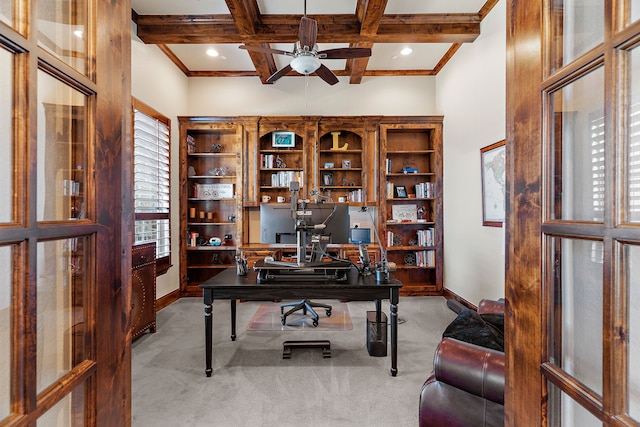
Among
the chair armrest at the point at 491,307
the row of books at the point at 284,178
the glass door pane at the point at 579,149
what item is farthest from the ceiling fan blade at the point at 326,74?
the glass door pane at the point at 579,149

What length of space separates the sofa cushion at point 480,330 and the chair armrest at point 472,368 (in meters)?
Result: 0.08

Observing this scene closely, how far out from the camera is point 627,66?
512mm

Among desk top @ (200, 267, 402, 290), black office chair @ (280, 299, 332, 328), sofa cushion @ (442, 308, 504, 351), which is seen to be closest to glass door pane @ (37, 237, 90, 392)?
sofa cushion @ (442, 308, 504, 351)

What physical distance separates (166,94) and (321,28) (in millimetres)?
2303

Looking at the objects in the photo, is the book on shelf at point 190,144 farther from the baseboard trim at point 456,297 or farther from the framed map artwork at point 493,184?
the baseboard trim at point 456,297

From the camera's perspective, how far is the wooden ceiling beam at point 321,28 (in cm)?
350

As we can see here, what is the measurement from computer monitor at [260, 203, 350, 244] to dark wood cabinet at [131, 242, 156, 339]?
1.31 meters

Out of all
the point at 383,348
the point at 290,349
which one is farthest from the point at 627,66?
the point at 290,349

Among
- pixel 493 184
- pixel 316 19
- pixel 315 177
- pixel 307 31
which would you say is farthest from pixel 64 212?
pixel 315 177

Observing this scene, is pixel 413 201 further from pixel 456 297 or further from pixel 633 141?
pixel 633 141

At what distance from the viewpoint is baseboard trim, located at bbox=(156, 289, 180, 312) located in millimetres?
3995

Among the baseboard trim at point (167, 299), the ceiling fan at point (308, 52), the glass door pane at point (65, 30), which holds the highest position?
the ceiling fan at point (308, 52)

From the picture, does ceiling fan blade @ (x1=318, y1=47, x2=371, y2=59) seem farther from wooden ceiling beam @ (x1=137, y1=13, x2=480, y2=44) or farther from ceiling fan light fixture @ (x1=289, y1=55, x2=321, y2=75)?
wooden ceiling beam @ (x1=137, y1=13, x2=480, y2=44)

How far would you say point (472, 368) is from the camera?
4.53 feet
